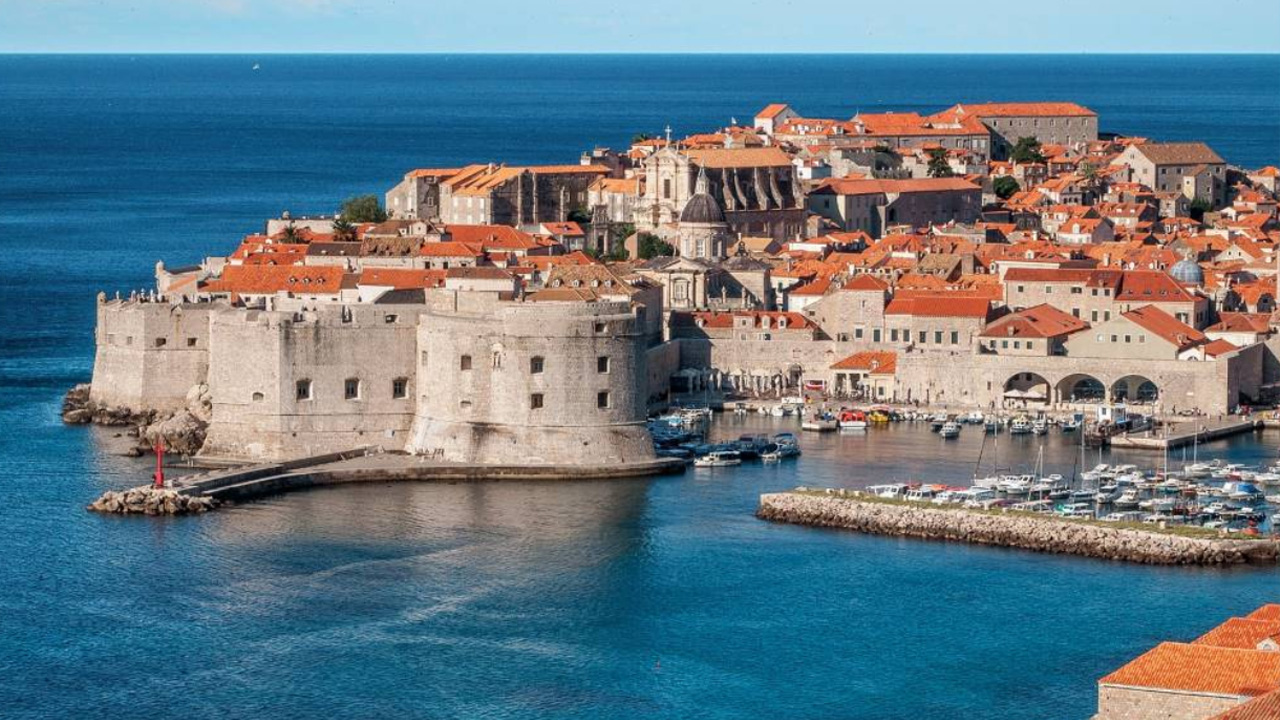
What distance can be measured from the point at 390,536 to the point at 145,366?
39.5 feet

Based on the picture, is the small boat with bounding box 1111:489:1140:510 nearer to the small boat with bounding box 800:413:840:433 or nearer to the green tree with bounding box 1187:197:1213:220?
the small boat with bounding box 800:413:840:433

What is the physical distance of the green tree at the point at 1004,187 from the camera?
9150 centimetres

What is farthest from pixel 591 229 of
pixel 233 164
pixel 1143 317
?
pixel 233 164

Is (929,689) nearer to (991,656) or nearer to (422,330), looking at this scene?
(991,656)

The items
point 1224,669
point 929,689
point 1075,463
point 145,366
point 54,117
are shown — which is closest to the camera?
point 1224,669

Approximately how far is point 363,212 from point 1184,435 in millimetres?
30798

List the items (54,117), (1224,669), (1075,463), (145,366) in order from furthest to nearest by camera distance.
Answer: (54,117) < (145,366) < (1075,463) < (1224,669)

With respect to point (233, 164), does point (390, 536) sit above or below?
below

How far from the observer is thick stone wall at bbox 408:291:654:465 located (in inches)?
1957

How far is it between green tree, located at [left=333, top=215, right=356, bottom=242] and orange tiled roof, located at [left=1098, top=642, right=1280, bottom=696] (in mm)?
43452

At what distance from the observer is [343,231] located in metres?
72.6

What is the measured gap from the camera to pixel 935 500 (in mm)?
46250

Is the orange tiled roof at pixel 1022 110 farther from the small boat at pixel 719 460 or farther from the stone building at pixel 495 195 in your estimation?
the small boat at pixel 719 460

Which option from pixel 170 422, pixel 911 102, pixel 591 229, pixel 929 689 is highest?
pixel 911 102
